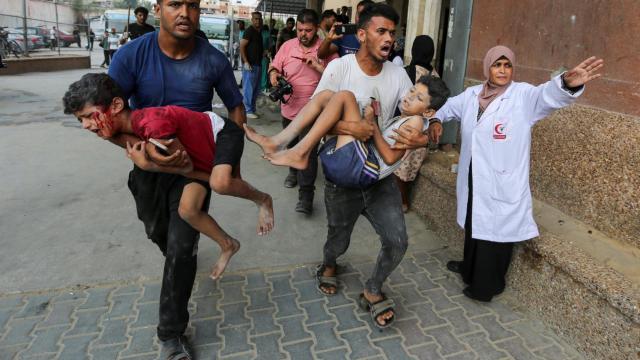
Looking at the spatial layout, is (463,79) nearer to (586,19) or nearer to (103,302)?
(586,19)

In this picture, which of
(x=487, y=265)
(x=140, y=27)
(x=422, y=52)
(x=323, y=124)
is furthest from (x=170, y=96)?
(x=140, y=27)

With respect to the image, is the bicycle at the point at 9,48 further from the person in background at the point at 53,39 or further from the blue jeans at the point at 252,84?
the blue jeans at the point at 252,84

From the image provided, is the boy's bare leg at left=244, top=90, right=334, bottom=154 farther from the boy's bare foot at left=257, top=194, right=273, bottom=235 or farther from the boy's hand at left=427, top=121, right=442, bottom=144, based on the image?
the boy's hand at left=427, top=121, right=442, bottom=144

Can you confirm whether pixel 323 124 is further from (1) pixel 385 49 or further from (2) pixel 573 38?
(2) pixel 573 38

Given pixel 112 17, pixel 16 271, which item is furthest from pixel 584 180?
pixel 112 17

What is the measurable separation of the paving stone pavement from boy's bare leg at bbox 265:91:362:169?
1.02 meters

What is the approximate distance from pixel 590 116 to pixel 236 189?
2509 millimetres

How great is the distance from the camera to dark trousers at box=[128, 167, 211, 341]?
7.92 ft

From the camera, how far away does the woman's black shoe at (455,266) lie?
3.56 meters

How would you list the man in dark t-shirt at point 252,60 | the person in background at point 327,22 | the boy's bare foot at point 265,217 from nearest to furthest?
the boy's bare foot at point 265,217, the person in background at point 327,22, the man in dark t-shirt at point 252,60

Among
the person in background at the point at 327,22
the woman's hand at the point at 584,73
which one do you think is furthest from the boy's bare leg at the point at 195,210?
the person in background at the point at 327,22

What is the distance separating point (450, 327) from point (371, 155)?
1.19 m

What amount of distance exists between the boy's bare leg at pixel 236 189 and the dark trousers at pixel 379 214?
41 cm

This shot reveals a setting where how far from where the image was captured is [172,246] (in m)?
2.41
